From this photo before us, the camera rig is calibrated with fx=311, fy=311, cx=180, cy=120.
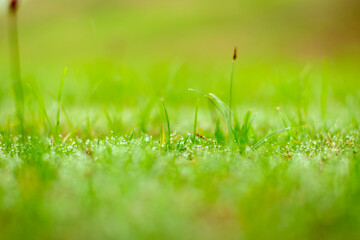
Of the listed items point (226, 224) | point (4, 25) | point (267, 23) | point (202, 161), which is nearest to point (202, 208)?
point (226, 224)

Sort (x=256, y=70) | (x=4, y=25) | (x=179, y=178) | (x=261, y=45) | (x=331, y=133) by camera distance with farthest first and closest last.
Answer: (x=4, y=25) < (x=261, y=45) < (x=256, y=70) < (x=331, y=133) < (x=179, y=178)

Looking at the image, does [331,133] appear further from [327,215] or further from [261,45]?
[261,45]

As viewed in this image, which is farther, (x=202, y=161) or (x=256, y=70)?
(x=256, y=70)

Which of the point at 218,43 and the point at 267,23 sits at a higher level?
the point at 267,23

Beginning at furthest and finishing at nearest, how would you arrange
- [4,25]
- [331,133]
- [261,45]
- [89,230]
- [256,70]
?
[4,25], [261,45], [256,70], [331,133], [89,230]

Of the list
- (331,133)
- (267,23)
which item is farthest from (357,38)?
(331,133)

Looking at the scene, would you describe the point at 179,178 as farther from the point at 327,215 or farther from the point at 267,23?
the point at 267,23

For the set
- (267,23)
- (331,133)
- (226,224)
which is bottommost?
(226,224)

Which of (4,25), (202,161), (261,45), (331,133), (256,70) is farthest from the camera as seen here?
(4,25)

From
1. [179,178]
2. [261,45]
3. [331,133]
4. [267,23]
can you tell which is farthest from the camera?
[267,23]
